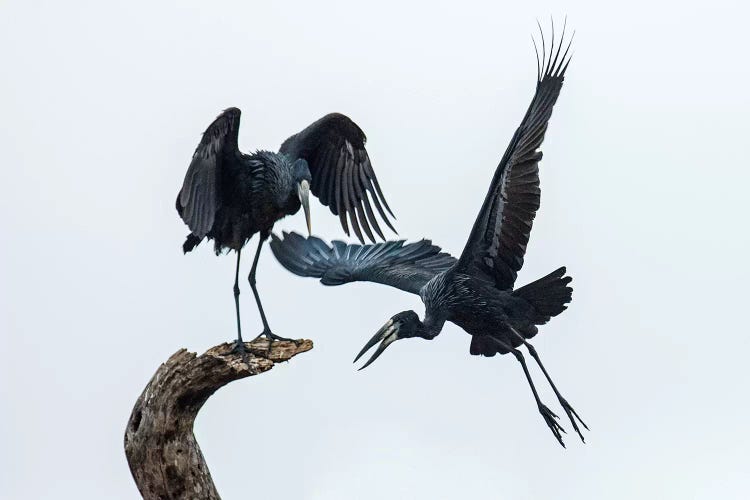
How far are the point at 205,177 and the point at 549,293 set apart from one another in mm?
2804

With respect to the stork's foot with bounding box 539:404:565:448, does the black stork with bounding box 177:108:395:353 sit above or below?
above

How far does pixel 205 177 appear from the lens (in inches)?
473

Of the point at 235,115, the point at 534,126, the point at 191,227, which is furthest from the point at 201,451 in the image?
the point at 534,126

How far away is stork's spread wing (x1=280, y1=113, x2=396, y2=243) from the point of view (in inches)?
528

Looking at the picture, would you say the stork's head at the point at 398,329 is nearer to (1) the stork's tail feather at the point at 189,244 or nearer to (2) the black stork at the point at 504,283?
(2) the black stork at the point at 504,283

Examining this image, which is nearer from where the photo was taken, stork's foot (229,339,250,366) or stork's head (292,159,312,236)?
stork's foot (229,339,250,366)

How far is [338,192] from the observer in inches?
532

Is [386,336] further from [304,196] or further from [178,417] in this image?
[178,417]

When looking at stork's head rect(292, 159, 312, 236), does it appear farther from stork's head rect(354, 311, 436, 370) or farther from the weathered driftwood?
the weathered driftwood

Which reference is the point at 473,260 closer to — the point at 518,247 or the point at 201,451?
the point at 518,247

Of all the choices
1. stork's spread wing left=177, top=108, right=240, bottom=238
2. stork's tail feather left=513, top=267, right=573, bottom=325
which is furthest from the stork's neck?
stork's spread wing left=177, top=108, right=240, bottom=238

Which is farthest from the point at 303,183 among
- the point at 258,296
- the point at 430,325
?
the point at 430,325

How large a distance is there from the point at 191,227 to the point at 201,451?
63.6 inches

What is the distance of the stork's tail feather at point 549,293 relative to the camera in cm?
1267
